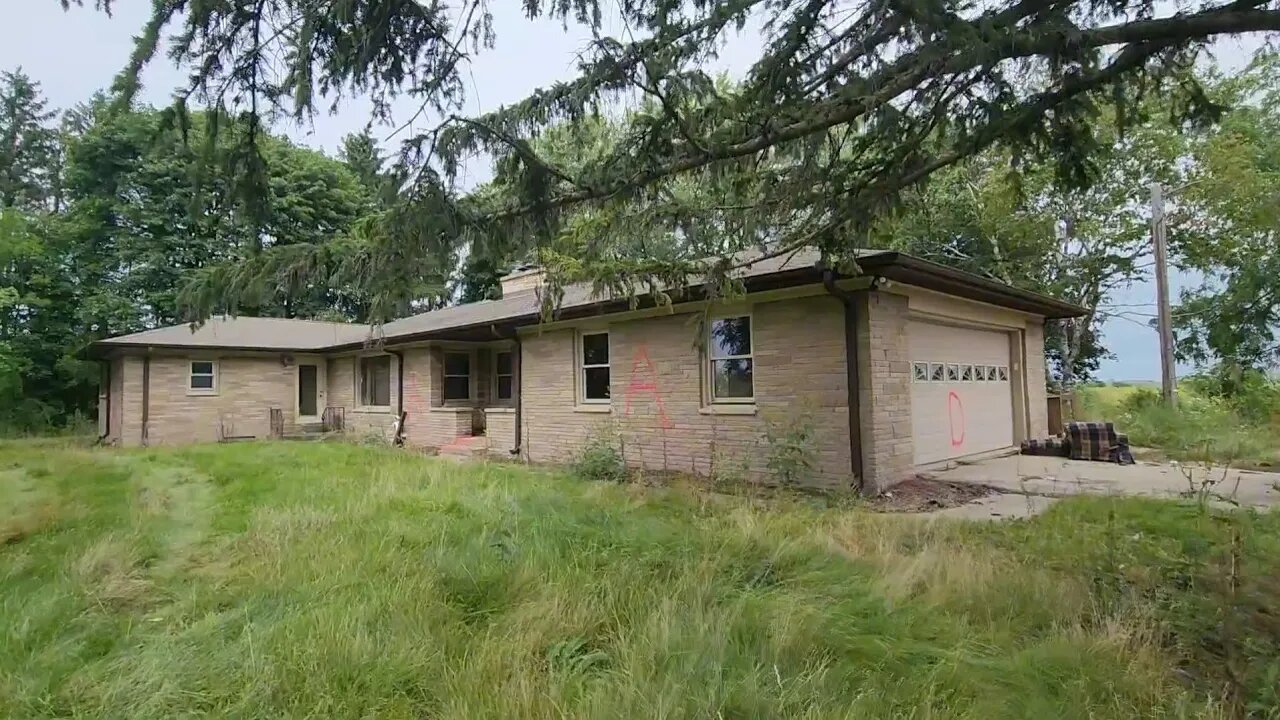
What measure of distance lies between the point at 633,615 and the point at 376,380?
16.5m

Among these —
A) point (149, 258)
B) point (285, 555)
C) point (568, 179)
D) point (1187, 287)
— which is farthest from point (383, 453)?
point (1187, 287)

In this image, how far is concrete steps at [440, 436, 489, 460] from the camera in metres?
13.4

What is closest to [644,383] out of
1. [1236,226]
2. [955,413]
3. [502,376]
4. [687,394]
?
[687,394]

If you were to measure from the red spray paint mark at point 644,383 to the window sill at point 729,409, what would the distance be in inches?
29.1

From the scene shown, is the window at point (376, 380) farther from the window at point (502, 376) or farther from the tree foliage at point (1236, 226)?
the tree foliage at point (1236, 226)

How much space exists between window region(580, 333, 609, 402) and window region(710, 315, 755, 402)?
2.40 metres

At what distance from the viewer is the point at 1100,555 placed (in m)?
4.72

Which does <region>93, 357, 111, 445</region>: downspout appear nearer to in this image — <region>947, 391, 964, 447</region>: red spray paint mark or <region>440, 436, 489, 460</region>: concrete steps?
<region>440, 436, 489, 460</region>: concrete steps

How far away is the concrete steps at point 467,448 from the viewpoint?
13397 millimetres

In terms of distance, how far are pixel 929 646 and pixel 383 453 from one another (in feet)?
34.8

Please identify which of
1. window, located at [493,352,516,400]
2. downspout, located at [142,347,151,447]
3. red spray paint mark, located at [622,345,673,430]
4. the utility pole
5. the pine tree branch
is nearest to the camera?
the pine tree branch

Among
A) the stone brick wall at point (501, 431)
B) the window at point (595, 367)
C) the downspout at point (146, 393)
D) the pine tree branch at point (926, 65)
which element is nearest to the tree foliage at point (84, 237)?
the downspout at point (146, 393)

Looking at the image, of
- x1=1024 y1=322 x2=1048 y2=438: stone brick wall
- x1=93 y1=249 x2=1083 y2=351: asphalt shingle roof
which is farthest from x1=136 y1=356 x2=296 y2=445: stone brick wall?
x1=1024 y1=322 x2=1048 y2=438: stone brick wall

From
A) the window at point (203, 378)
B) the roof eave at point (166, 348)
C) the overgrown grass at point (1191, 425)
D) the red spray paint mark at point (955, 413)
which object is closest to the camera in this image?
the red spray paint mark at point (955, 413)
